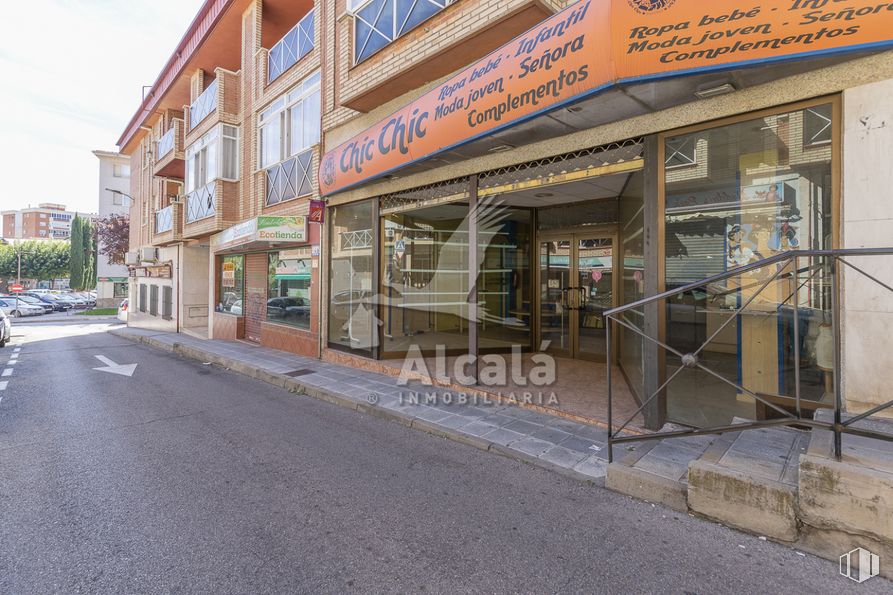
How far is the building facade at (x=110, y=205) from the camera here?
40594mm

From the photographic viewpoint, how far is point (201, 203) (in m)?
14.9

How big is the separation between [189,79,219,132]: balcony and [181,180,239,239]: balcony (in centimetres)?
268

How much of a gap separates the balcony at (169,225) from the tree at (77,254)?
4227 centimetres

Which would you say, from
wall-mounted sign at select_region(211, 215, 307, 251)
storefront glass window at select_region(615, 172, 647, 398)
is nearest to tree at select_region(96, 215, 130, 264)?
wall-mounted sign at select_region(211, 215, 307, 251)

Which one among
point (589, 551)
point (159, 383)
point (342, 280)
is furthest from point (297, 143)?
point (589, 551)

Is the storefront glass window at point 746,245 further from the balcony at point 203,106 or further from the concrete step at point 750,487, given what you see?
the balcony at point 203,106

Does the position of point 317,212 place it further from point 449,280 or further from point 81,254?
point 81,254

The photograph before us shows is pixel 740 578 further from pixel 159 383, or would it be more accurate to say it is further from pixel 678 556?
pixel 159 383

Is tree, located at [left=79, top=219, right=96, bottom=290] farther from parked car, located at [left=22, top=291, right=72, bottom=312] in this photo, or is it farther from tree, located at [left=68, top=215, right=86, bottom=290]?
parked car, located at [left=22, top=291, right=72, bottom=312]

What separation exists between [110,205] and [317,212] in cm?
4643

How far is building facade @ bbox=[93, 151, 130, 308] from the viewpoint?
40.6 m

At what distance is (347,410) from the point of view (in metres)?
6.28

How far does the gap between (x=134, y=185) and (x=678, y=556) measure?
32.8 metres

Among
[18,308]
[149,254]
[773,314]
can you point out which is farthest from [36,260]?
[773,314]
